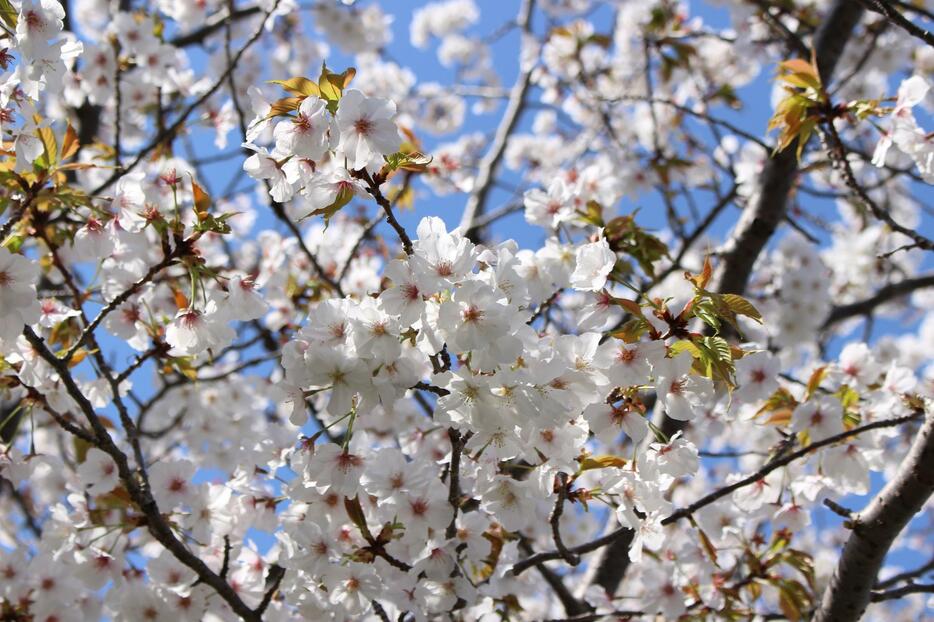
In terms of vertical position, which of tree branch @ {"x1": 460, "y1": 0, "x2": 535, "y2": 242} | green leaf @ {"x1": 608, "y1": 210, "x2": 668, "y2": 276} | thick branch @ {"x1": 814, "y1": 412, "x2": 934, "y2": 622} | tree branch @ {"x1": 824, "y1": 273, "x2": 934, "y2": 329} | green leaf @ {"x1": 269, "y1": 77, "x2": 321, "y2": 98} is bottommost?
thick branch @ {"x1": 814, "y1": 412, "x2": 934, "y2": 622}

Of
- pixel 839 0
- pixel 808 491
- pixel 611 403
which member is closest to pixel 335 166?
pixel 611 403

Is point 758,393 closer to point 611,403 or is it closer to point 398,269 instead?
point 611,403

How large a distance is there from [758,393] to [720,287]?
745 mm

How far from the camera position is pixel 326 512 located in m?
1.90

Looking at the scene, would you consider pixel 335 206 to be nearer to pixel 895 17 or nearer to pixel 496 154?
pixel 895 17

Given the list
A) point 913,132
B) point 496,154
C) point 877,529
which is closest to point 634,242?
point 913,132

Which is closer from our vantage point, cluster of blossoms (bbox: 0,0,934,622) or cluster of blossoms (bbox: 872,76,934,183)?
cluster of blossoms (bbox: 0,0,934,622)

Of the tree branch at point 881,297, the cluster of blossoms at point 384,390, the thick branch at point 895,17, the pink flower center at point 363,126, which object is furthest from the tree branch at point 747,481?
the tree branch at point 881,297

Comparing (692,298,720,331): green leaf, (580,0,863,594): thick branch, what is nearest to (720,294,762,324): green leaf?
(692,298,720,331): green leaf

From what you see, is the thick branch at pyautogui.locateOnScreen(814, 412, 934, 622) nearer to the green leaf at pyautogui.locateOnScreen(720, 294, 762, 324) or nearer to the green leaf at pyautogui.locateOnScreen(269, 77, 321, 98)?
the green leaf at pyautogui.locateOnScreen(720, 294, 762, 324)

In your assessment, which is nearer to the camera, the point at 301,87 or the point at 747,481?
the point at 301,87

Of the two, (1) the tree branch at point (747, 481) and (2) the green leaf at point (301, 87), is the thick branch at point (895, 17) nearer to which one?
(1) the tree branch at point (747, 481)

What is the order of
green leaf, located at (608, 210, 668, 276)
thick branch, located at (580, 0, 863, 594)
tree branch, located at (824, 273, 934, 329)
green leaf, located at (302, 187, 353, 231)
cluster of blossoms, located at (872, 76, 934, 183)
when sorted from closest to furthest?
green leaf, located at (302, 187, 353, 231) → cluster of blossoms, located at (872, 76, 934, 183) → green leaf, located at (608, 210, 668, 276) → thick branch, located at (580, 0, 863, 594) → tree branch, located at (824, 273, 934, 329)

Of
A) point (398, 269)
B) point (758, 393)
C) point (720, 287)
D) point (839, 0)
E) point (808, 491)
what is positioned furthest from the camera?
point (839, 0)
